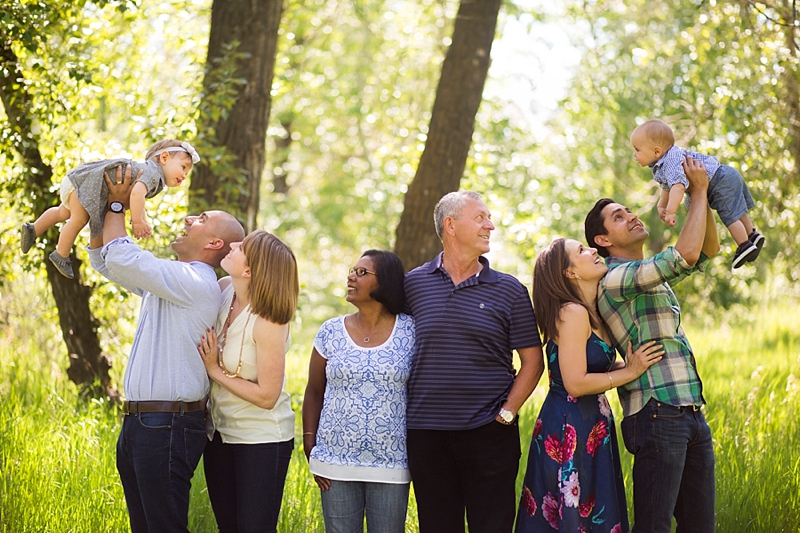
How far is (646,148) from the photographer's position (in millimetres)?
3877

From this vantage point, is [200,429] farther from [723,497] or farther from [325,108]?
[325,108]

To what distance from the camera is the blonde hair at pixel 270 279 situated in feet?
12.0

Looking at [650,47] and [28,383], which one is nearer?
[28,383]

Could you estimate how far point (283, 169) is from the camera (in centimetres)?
1900

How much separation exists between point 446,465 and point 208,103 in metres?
3.67

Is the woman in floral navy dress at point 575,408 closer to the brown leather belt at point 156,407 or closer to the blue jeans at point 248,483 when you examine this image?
the blue jeans at point 248,483

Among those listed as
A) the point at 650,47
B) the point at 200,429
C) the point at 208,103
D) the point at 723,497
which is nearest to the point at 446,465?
the point at 200,429

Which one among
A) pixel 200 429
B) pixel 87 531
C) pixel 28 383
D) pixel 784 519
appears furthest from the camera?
pixel 28 383

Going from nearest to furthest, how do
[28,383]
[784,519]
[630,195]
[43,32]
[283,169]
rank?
[784,519]
[43,32]
[28,383]
[630,195]
[283,169]

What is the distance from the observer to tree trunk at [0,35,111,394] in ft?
18.5

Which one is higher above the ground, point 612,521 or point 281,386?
point 281,386

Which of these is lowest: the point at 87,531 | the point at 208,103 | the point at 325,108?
the point at 87,531

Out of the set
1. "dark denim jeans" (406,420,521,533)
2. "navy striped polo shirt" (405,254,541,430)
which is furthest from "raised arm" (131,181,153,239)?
"dark denim jeans" (406,420,521,533)

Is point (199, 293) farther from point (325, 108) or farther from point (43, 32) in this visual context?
point (325, 108)
